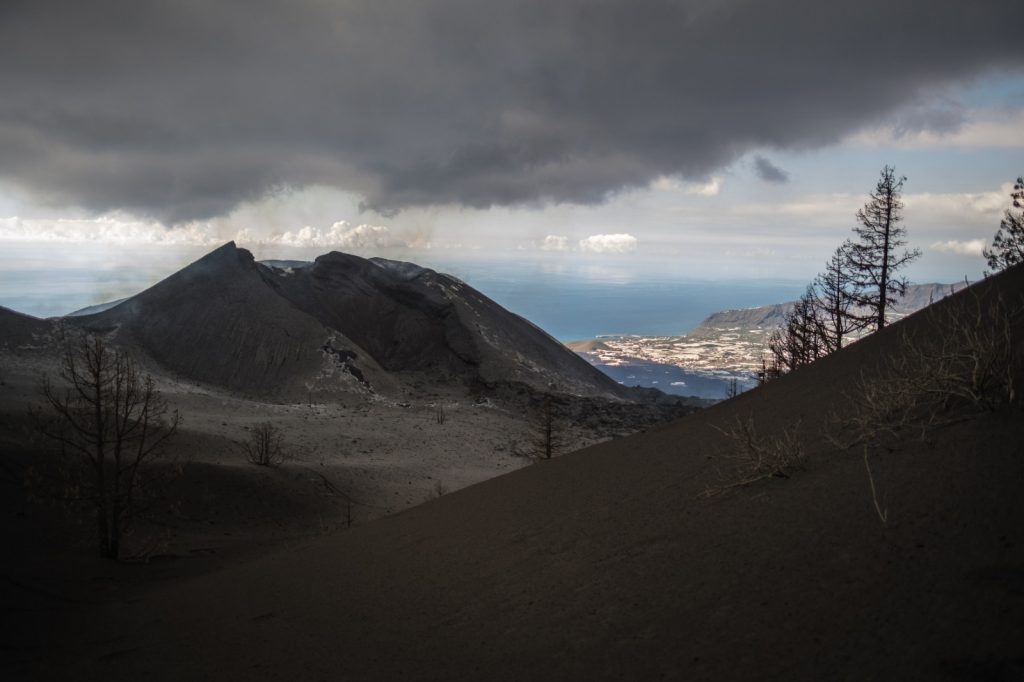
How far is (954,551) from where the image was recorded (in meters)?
3.63

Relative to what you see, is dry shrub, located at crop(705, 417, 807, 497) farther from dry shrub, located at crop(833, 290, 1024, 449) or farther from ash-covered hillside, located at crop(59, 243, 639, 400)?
ash-covered hillside, located at crop(59, 243, 639, 400)

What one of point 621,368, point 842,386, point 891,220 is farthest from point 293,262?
point 621,368

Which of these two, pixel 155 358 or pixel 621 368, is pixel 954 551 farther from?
pixel 621 368

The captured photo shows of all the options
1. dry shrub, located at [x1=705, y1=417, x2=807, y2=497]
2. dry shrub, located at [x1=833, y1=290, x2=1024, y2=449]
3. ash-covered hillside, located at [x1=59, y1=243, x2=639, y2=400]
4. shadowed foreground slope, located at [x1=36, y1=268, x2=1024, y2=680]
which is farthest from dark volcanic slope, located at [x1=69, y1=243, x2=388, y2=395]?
dry shrub, located at [x1=833, y1=290, x2=1024, y2=449]

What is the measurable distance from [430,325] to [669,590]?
176ft

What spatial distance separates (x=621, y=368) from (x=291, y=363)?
109m

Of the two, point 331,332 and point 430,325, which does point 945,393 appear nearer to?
point 331,332

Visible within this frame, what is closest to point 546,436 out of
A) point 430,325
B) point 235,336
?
point 235,336

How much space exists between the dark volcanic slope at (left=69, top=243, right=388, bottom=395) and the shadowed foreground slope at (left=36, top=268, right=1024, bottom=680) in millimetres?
34710

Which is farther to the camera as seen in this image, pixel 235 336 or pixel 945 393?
pixel 235 336

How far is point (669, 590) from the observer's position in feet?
14.5

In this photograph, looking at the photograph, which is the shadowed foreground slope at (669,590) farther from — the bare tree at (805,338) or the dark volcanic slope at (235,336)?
the dark volcanic slope at (235,336)

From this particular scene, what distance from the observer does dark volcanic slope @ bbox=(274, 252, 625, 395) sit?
167 ft

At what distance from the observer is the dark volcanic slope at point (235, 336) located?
4206cm
